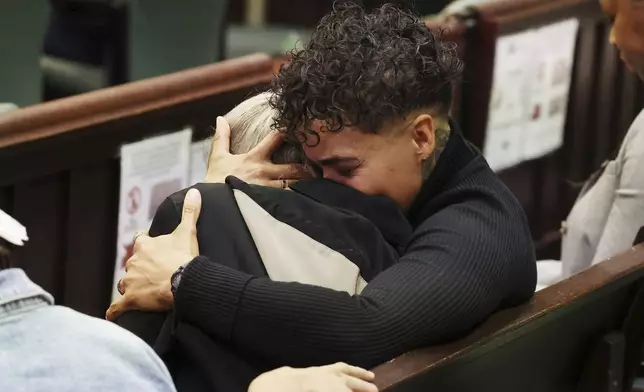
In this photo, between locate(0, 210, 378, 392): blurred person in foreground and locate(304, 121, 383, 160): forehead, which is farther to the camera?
locate(304, 121, 383, 160): forehead

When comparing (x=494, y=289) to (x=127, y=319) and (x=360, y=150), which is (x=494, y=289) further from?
(x=127, y=319)

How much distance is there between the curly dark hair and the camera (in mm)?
1322

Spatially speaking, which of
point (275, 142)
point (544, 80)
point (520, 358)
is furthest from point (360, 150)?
point (544, 80)

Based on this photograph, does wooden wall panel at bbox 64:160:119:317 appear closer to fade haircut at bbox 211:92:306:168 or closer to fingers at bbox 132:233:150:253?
fade haircut at bbox 211:92:306:168

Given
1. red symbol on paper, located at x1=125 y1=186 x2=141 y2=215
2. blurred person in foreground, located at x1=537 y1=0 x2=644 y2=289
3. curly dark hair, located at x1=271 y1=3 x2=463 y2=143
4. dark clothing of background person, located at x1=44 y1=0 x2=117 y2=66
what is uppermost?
curly dark hair, located at x1=271 y1=3 x2=463 y2=143

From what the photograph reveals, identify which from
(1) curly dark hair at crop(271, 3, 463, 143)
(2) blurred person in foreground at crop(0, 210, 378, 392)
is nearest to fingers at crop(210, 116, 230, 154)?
(1) curly dark hair at crop(271, 3, 463, 143)

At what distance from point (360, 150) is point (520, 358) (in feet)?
1.26

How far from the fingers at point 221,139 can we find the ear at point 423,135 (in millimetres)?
295

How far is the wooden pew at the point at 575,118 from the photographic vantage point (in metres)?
3.22

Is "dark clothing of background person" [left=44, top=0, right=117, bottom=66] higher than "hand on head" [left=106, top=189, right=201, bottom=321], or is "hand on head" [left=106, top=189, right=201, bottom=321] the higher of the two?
"hand on head" [left=106, top=189, right=201, bottom=321]

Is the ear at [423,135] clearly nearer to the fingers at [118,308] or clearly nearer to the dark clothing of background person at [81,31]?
the fingers at [118,308]

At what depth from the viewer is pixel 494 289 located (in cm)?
137

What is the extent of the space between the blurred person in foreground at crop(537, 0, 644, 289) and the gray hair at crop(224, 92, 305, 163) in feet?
2.68

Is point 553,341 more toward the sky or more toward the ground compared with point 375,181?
more toward the ground
